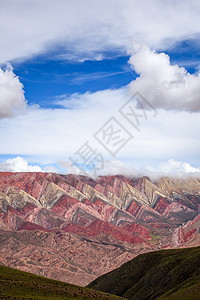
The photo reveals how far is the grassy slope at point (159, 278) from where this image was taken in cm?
9018

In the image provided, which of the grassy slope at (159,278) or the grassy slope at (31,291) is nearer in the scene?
the grassy slope at (31,291)

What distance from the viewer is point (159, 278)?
371 ft

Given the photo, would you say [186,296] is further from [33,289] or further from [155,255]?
[155,255]

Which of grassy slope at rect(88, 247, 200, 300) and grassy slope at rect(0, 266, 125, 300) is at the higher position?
grassy slope at rect(0, 266, 125, 300)

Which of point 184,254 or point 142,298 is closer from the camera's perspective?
point 142,298

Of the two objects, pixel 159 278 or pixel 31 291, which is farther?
pixel 159 278

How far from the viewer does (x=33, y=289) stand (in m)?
82.1

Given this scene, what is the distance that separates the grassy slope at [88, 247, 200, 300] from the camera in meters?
90.2

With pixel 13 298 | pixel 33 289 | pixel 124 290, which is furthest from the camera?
pixel 124 290

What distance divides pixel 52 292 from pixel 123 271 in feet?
243

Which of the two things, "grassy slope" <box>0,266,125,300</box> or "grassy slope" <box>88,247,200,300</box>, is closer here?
"grassy slope" <box>0,266,125,300</box>

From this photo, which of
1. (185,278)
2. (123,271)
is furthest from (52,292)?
(123,271)

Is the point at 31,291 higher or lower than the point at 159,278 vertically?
higher

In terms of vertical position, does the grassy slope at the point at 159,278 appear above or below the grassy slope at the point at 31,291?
below
